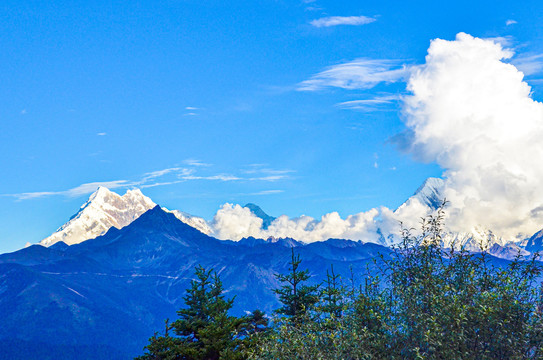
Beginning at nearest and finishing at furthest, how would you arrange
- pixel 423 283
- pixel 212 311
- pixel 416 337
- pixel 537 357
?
1. pixel 537 357
2. pixel 416 337
3. pixel 423 283
4. pixel 212 311

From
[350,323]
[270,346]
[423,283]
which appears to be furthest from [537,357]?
[270,346]

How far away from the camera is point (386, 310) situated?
40469 millimetres

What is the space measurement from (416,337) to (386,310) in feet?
19.2

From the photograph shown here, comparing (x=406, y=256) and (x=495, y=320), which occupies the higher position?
(x=406, y=256)

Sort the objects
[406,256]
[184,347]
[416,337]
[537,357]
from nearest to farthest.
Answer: [537,357], [416,337], [406,256], [184,347]

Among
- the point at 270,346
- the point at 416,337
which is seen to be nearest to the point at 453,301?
the point at 416,337

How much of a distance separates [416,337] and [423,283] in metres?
6.34

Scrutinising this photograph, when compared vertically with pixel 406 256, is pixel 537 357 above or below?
below

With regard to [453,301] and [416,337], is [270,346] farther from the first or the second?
[453,301]

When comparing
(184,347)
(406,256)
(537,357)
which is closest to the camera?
(537,357)

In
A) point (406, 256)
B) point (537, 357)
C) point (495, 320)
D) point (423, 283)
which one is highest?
point (406, 256)

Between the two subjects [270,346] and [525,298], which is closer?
[525,298]

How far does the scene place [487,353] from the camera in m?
32.6

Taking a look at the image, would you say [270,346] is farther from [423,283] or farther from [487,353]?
[487,353]
